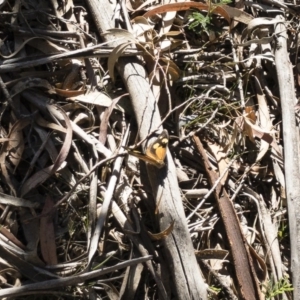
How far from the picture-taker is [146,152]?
7.50 feet

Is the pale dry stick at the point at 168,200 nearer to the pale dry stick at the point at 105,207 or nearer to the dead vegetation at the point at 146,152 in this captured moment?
the dead vegetation at the point at 146,152

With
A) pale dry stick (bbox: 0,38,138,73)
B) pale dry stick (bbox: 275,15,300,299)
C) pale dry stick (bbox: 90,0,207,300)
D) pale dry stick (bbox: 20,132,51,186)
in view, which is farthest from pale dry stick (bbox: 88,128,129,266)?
pale dry stick (bbox: 275,15,300,299)

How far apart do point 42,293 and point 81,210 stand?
329 millimetres

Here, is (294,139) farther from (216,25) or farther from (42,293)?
(42,293)

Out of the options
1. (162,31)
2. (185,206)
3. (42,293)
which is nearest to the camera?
(42,293)

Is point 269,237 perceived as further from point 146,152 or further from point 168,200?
point 146,152

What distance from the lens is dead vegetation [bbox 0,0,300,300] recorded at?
88.5 inches

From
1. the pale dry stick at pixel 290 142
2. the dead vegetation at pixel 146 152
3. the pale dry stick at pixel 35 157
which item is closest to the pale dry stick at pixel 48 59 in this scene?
the dead vegetation at pixel 146 152

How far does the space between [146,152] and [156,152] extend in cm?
4

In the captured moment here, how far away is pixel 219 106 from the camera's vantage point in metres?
2.51

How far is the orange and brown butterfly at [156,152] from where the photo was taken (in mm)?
2248

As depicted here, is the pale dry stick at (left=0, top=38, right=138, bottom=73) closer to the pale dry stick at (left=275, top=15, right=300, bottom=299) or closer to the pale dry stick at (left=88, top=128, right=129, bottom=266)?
the pale dry stick at (left=88, top=128, right=129, bottom=266)

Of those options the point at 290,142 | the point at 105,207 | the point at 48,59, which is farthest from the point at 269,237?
the point at 48,59

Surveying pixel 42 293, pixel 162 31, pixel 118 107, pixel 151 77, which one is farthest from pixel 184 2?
pixel 42 293
